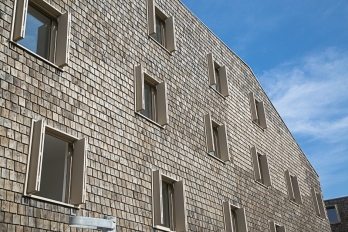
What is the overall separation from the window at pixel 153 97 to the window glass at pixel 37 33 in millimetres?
3396

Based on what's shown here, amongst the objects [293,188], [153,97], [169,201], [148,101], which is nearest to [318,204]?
[293,188]

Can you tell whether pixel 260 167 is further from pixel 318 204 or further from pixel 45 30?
pixel 45 30

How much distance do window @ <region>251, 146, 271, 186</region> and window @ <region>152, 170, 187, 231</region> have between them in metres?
6.86

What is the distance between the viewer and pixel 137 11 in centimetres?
1633

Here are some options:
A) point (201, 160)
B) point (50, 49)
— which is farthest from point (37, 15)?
point (201, 160)

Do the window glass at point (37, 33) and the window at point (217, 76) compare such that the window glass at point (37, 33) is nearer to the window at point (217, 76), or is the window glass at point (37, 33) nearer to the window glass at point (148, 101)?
the window glass at point (148, 101)

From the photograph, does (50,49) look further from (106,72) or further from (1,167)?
(1,167)

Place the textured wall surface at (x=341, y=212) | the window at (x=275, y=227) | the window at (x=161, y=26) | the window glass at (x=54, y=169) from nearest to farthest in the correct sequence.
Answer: the window glass at (x=54, y=169) < the window at (x=161, y=26) < the window at (x=275, y=227) < the textured wall surface at (x=341, y=212)

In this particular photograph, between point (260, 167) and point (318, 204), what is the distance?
26.1ft

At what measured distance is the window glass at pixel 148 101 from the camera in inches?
609

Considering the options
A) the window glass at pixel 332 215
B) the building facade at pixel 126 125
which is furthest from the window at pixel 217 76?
the window glass at pixel 332 215

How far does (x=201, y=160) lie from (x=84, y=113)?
6022mm

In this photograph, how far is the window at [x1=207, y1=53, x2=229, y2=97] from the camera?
1989 cm

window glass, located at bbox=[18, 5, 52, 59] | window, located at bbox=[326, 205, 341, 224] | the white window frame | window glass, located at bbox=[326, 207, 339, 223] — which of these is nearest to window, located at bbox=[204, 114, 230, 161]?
the white window frame
